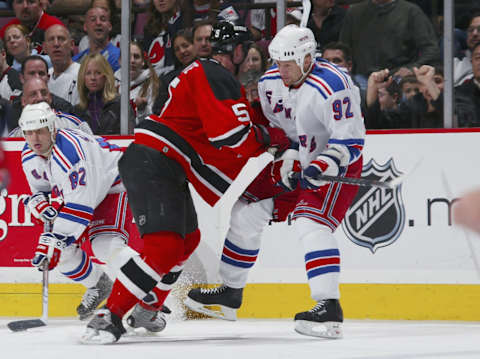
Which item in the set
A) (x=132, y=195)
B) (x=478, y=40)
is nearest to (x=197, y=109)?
(x=132, y=195)

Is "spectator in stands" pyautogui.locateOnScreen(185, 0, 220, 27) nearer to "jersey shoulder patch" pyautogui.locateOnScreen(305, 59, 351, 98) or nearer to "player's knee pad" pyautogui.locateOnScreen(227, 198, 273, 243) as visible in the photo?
"jersey shoulder patch" pyautogui.locateOnScreen(305, 59, 351, 98)

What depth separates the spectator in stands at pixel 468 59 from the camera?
4.04m

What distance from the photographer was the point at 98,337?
9.23 feet

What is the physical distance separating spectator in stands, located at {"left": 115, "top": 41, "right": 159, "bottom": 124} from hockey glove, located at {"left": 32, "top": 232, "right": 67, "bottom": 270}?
1.17m

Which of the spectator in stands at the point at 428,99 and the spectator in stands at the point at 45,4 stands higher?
the spectator in stands at the point at 45,4

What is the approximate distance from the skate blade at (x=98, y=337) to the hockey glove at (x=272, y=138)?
835 mm

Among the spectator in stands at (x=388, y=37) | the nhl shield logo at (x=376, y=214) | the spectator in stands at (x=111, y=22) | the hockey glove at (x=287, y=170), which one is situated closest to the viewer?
the hockey glove at (x=287, y=170)

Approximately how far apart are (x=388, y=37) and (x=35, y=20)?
2.05 metres

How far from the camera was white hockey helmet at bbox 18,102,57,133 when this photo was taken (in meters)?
3.75

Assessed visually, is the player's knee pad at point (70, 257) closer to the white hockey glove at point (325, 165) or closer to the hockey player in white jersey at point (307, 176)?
the hockey player in white jersey at point (307, 176)

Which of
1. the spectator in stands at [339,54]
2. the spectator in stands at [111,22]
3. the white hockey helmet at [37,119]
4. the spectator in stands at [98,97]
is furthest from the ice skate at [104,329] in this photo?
the spectator in stands at [111,22]

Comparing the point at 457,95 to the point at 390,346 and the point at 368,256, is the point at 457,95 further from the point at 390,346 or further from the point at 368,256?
the point at 390,346

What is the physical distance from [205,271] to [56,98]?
4.43 feet

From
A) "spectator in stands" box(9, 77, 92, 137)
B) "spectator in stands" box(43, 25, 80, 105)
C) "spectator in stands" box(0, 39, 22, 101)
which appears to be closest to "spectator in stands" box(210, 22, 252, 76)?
"spectator in stands" box(43, 25, 80, 105)
